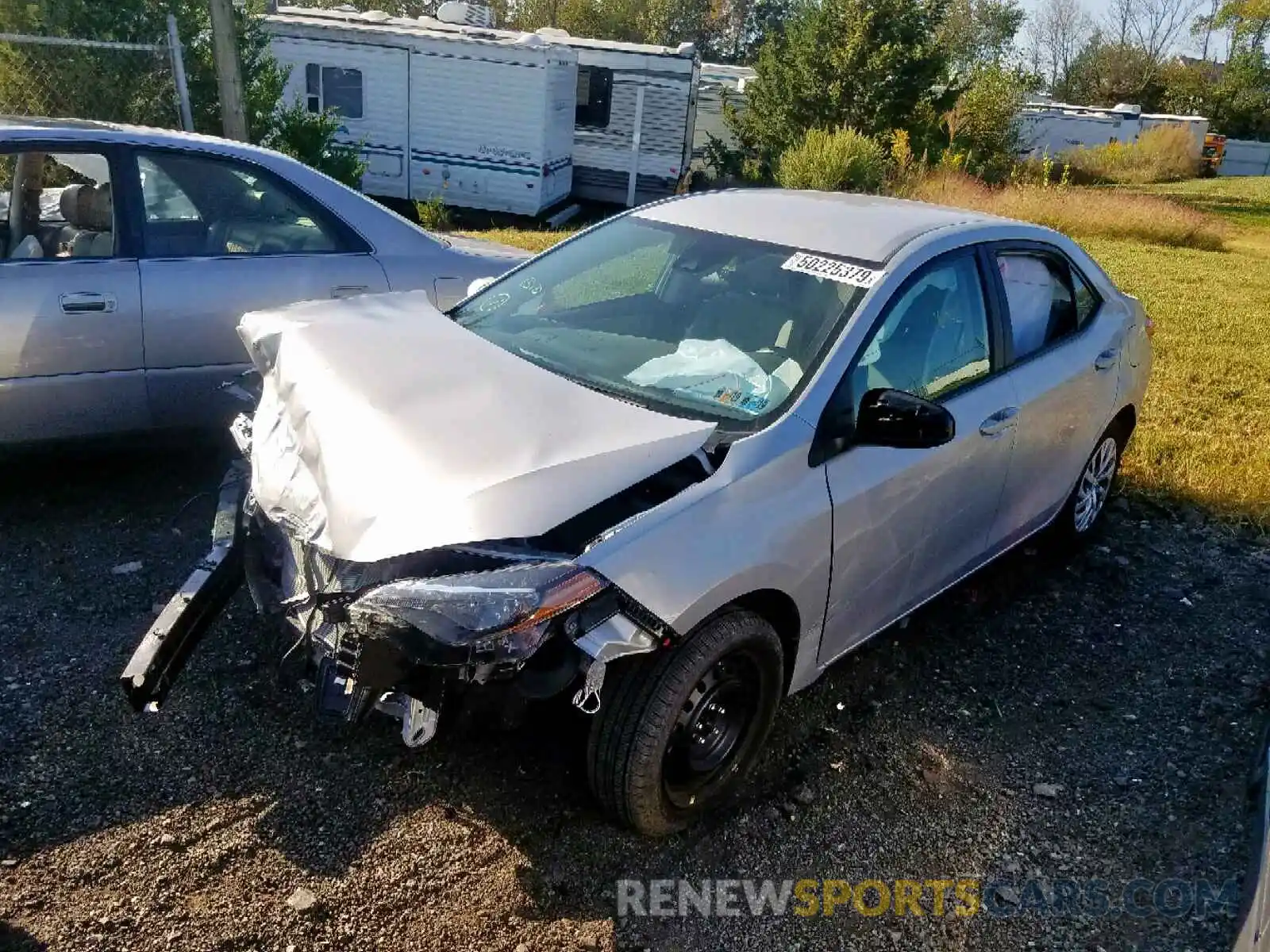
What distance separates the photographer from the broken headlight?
2.42 meters

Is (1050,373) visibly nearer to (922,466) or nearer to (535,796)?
(922,466)

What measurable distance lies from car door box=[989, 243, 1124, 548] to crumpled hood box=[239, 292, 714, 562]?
164cm

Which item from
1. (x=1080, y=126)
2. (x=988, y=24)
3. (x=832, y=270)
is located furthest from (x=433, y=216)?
(x=988, y=24)

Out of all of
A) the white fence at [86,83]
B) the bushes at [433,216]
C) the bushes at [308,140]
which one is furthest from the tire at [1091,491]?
the bushes at [433,216]

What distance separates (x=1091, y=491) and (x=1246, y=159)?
47.2 metres

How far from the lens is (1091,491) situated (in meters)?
4.95

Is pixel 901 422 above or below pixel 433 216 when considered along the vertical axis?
above

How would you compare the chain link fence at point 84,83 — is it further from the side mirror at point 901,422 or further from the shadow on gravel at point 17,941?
the shadow on gravel at point 17,941

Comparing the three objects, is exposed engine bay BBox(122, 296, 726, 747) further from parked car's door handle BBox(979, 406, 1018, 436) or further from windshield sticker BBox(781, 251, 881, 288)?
parked car's door handle BBox(979, 406, 1018, 436)

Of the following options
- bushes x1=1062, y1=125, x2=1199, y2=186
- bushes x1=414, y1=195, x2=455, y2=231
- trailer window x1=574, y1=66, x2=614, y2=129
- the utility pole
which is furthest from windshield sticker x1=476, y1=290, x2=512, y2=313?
bushes x1=1062, y1=125, x2=1199, y2=186

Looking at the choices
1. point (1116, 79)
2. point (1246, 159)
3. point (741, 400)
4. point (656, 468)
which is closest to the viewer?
point (656, 468)

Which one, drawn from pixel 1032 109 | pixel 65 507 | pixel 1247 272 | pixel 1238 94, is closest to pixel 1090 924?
pixel 65 507

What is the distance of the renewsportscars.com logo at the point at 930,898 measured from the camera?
279 cm

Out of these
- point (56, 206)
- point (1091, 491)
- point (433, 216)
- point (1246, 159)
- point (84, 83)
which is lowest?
point (433, 216)
